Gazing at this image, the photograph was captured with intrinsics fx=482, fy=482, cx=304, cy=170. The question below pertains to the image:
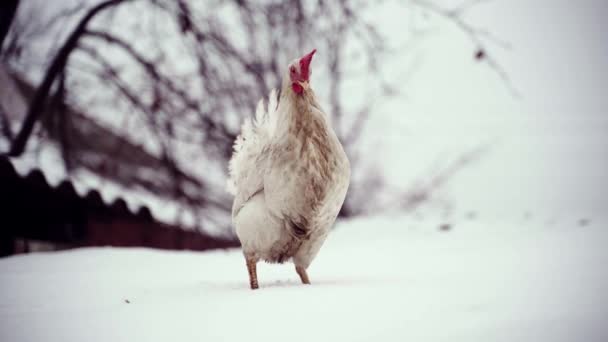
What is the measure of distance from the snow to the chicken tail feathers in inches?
24.8

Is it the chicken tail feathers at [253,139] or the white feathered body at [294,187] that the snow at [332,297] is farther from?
the chicken tail feathers at [253,139]

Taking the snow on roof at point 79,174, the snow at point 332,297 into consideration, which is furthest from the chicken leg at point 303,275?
the snow on roof at point 79,174

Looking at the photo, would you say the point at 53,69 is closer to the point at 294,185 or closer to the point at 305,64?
the point at 305,64

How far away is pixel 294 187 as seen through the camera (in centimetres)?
221

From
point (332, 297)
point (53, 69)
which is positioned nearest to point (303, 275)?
point (332, 297)

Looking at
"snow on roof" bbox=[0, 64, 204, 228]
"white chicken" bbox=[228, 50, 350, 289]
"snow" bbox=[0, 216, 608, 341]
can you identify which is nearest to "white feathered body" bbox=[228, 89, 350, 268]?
"white chicken" bbox=[228, 50, 350, 289]

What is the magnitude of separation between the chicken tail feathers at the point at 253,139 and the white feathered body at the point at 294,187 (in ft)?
0.36

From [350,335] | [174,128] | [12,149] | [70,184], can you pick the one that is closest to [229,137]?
[174,128]

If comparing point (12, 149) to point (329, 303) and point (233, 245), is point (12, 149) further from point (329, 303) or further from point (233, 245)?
point (329, 303)

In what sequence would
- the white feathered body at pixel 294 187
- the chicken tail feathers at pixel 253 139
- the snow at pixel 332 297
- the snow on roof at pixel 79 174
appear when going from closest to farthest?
the snow at pixel 332 297, the white feathered body at pixel 294 187, the chicken tail feathers at pixel 253 139, the snow on roof at pixel 79 174

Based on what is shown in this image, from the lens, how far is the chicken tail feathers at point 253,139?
261 centimetres

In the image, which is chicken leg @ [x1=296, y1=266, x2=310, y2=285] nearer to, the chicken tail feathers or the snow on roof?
the chicken tail feathers

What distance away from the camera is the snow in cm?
139

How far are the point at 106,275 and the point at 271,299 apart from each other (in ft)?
4.76
